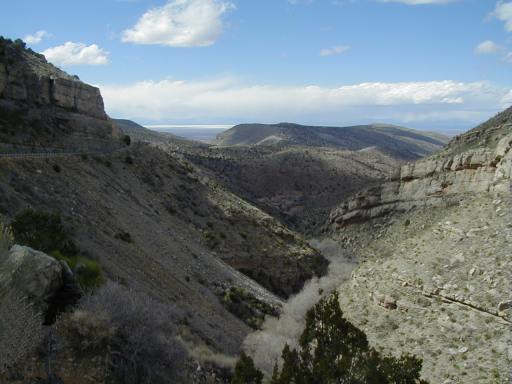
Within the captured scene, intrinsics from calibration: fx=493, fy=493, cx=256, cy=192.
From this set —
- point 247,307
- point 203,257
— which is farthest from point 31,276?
point 203,257

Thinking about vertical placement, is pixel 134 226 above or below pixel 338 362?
below

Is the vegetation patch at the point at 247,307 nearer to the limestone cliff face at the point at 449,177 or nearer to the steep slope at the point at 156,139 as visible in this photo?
the limestone cliff face at the point at 449,177

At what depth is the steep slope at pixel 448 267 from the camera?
17.1 metres

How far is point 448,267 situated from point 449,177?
1234 centimetres

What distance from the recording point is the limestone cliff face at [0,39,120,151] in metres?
35.0

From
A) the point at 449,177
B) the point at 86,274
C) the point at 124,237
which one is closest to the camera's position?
the point at 86,274

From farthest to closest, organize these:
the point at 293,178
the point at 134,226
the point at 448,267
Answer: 1. the point at 293,178
2. the point at 134,226
3. the point at 448,267

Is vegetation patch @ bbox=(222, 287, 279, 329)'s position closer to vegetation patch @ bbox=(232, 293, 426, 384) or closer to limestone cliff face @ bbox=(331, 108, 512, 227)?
limestone cliff face @ bbox=(331, 108, 512, 227)

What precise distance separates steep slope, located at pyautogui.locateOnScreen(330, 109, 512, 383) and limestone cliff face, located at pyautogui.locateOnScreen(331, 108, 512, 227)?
8 centimetres

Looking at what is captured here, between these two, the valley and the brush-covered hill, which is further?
the brush-covered hill

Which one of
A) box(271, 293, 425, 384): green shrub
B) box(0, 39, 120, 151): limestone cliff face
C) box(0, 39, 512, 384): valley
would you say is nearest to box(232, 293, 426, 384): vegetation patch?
box(271, 293, 425, 384): green shrub

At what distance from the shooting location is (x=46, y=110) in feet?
126

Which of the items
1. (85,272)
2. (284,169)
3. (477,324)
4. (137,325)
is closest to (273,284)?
(477,324)

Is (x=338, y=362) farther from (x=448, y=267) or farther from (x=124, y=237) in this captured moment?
(x=124, y=237)
